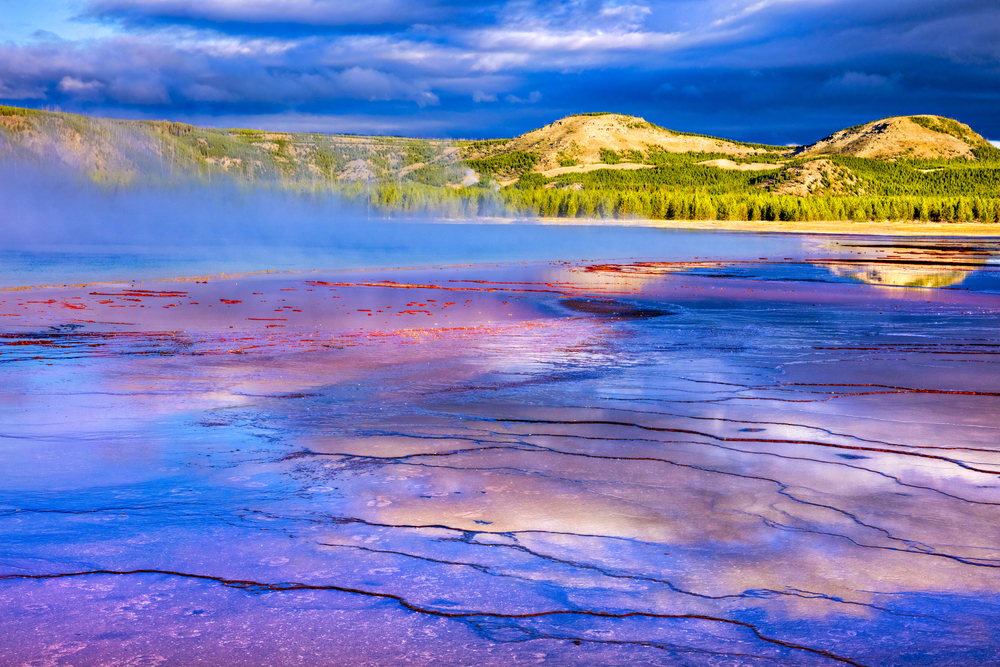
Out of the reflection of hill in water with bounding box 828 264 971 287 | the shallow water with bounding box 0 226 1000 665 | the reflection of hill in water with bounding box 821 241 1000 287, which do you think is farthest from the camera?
the reflection of hill in water with bounding box 821 241 1000 287

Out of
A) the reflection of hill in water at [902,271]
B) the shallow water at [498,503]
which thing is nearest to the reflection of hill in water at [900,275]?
the reflection of hill in water at [902,271]

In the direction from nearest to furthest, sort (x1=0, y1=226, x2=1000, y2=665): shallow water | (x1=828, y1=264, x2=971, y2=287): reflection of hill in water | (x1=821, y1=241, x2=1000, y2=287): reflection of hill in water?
1. (x1=0, y1=226, x2=1000, y2=665): shallow water
2. (x1=828, y1=264, x2=971, y2=287): reflection of hill in water
3. (x1=821, y1=241, x2=1000, y2=287): reflection of hill in water

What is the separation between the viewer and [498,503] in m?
6.58

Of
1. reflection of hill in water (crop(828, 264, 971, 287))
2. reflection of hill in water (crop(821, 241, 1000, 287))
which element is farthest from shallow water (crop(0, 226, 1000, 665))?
reflection of hill in water (crop(821, 241, 1000, 287))

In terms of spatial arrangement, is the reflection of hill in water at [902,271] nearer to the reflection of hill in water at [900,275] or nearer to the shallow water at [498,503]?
the reflection of hill in water at [900,275]

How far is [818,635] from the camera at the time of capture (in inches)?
178

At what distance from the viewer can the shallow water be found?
452cm

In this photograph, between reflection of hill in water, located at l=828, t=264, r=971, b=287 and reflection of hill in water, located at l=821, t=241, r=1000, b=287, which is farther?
reflection of hill in water, located at l=821, t=241, r=1000, b=287

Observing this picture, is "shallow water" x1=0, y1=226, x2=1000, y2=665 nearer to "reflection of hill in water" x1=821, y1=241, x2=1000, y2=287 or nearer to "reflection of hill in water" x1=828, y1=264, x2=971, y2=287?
"reflection of hill in water" x1=828, y1=264, x2=971, y2=287

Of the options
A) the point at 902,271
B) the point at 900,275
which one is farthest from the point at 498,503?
the point at 902,271

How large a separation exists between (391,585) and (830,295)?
2528cm

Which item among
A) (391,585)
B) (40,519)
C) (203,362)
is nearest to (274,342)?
(203,362)

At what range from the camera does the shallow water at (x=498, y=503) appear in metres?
4.52

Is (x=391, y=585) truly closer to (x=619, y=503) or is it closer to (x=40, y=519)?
(x=619, y=503)
